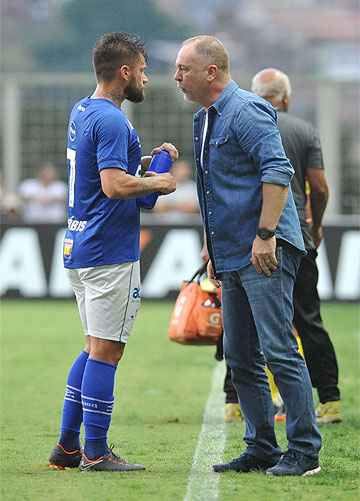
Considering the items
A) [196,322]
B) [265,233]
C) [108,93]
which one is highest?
[108,93]

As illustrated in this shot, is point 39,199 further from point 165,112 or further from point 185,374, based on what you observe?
point 185,374

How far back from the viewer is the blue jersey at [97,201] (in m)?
7.20

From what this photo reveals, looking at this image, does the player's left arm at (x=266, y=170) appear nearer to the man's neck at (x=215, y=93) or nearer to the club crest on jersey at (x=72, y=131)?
the man's neck at (x=215, y=93)

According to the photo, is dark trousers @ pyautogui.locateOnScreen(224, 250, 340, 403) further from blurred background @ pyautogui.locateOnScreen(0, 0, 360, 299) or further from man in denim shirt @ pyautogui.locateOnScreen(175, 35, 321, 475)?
blurred background @ pyautogui.locateOnScreen(0, 0, 360, 299)

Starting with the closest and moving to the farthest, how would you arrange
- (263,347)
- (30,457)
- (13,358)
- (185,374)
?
1. (263,347)
2. (30,457)
3. (185,374)
4. (13,358)

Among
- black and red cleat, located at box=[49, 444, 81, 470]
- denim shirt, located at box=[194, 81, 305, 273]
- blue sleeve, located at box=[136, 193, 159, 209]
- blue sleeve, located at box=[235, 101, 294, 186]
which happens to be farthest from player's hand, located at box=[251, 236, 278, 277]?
black and red cleat, located at box=[49, 444, 81, 470]

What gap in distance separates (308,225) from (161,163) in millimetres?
2072

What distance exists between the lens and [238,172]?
7.08m

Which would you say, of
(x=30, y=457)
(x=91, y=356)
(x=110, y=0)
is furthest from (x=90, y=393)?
(x=110, y=0)

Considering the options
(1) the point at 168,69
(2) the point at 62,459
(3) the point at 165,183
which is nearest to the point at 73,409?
(2) the point at 62,459

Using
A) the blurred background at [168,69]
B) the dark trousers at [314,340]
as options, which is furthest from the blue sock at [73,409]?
the blurred background at [168,69]

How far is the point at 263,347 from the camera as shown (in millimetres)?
7051

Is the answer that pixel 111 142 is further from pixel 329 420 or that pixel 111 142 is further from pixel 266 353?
pixel 329 420

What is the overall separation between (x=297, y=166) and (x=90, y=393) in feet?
8.00
